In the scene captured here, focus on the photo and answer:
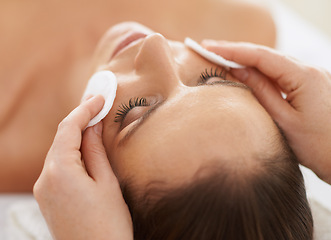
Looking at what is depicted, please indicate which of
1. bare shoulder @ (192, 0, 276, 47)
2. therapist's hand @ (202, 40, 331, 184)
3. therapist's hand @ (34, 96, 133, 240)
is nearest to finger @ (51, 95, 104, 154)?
therapist's hand @ (34, 96, 133, 240)

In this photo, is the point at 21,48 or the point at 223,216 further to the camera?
the point at 21,48

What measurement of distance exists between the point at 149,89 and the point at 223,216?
15.1 inches

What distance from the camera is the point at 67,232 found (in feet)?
2.71

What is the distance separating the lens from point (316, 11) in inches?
118

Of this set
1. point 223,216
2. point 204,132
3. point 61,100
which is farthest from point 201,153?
point 61,100

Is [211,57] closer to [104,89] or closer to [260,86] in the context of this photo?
[260,86]

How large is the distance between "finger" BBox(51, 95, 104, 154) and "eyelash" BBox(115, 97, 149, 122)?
7 cm

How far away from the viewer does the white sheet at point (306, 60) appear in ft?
4.03

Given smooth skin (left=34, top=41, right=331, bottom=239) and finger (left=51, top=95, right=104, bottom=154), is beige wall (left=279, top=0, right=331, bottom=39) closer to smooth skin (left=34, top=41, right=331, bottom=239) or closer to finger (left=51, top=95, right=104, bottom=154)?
smooth skin (left=34, top=41, right=331, bottom=239)

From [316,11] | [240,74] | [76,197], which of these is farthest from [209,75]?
[316,11]

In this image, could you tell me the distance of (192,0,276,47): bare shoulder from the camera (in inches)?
69.2

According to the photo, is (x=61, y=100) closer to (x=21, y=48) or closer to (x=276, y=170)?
(x=21, y=48)


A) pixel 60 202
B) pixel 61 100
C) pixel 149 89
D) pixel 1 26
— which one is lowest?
pixel 61 100

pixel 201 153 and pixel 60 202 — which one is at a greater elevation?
pixel 201 153
